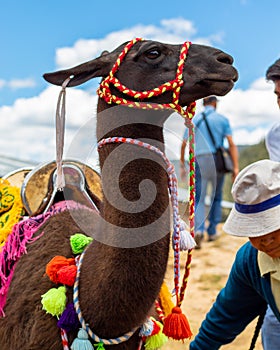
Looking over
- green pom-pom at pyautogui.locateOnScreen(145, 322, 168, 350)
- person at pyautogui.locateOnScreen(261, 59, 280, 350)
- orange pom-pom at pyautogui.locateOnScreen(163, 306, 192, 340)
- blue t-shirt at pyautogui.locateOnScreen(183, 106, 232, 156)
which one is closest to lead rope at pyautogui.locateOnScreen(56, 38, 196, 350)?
orange pom-pom at pyautogui.locateOnScreen(163, 306, 192, 340)

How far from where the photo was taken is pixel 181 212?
2.38 meters

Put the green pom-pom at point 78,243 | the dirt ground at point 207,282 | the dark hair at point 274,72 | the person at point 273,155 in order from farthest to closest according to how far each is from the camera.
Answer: the dirt ground at point 207,282 < the dark hair at point 274,72 < the person at point 273,155 < the green pom-pom at point 78,243

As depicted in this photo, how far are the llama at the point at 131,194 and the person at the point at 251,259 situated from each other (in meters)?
0.35

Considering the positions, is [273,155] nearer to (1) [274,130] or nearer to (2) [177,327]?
(1) [274,130]

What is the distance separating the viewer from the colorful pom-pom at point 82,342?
2195 mm

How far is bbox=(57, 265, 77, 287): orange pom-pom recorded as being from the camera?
232 cm

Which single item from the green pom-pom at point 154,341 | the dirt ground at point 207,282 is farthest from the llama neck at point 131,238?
the dirt ground at point 207,282

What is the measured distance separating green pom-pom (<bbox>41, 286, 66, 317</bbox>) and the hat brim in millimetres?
829

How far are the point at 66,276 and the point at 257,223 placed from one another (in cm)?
90

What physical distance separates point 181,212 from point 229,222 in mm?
367

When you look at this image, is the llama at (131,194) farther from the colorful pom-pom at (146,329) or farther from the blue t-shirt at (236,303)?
the blue t-shirt at (236,303)

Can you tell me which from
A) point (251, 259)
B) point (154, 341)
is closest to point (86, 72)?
point (251, 259)

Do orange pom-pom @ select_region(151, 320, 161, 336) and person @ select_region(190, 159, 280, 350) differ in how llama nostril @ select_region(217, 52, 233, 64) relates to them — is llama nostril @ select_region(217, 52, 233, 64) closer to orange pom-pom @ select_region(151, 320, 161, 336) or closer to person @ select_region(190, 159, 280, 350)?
person @ select_region(190, 159, 280, 350)

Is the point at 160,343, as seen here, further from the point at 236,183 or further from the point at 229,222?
the point at 236,183
